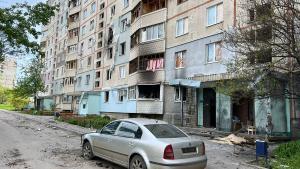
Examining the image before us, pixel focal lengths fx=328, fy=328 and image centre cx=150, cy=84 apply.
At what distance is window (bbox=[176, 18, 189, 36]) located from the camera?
25859mm

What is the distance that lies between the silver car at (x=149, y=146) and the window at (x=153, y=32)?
1888cm

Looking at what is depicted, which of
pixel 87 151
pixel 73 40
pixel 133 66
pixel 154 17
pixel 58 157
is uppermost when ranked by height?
pixel 73 40

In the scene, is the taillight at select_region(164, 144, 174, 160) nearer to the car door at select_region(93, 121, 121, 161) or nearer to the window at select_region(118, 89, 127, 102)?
the car door at select_region(93, 121, 121, 161)

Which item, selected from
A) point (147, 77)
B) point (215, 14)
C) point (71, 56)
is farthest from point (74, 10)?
point (215, 14)

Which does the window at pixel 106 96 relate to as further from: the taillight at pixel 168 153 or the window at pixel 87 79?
the taillight at pixel 168 153

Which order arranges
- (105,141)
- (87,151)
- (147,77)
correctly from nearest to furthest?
(105,141)
(87,151)
(147,77)

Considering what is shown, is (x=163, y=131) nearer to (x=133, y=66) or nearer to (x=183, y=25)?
(x=183, y=25)

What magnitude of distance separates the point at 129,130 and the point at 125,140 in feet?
1.15

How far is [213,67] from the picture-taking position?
22.4 metres

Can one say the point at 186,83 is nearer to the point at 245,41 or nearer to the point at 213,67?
the point at 213,67

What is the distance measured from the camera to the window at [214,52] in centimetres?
2204

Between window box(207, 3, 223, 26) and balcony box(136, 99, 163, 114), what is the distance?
801 cm

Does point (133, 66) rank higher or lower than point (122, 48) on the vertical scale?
lower

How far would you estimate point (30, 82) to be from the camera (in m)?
60.3
